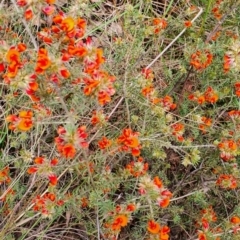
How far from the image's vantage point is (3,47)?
153 cm

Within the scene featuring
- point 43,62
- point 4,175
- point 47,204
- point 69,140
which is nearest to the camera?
point 43,62

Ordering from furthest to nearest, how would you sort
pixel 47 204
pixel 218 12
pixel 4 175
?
pixel 218 12 → pixel 4 175 → pixel 47 204

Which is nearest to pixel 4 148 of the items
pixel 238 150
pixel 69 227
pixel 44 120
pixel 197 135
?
pixel 69 227

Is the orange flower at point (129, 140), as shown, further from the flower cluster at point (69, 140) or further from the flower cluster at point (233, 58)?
the flower cluster at point (233, 58)

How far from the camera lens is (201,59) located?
6.98ft

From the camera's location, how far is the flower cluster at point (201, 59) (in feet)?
6.97

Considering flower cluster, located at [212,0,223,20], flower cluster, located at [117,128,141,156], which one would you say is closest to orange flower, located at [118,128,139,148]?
flower cluster, located at [117,128,141,156]

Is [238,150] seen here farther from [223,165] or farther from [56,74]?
[56,74]

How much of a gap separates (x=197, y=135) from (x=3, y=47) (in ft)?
3.43

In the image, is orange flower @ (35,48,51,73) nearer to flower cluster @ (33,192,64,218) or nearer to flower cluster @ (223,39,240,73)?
flower cluster @ (33,192,64,218)

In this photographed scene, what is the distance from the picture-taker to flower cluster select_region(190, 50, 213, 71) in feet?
6.97

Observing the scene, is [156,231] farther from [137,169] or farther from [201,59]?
[201,59]

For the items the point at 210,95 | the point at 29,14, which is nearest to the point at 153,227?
the point at 210,95

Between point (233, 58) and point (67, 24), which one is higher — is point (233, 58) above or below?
below
